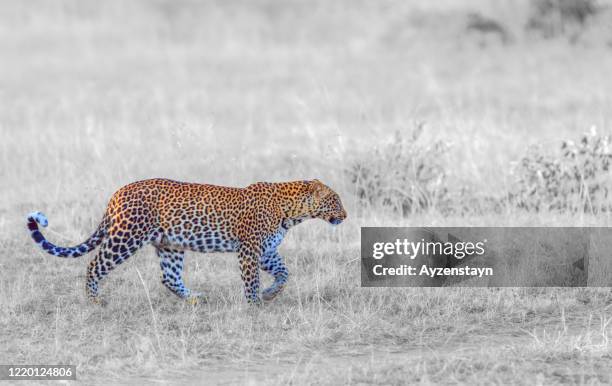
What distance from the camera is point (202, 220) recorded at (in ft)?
22.0

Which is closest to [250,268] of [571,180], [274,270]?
[274,270]

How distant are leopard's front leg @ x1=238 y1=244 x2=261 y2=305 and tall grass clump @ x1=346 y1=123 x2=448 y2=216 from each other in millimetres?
2964

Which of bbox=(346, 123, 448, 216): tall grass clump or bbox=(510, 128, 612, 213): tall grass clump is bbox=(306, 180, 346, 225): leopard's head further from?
bbox=(510, 128, 612, 213): tall grass clump

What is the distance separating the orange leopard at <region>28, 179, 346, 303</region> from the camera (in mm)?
6660

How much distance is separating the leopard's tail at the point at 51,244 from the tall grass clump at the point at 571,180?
4010mm

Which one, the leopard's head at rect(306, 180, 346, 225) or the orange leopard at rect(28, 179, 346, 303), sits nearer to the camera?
the orange leopard at rect(28, 179, 346, 303)

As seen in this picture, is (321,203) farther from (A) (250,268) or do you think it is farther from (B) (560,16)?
(B) (560,16)

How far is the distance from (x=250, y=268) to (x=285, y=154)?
4897mm

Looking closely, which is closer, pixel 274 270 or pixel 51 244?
pixel 51 244

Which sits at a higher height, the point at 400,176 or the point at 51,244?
the point at 400,176

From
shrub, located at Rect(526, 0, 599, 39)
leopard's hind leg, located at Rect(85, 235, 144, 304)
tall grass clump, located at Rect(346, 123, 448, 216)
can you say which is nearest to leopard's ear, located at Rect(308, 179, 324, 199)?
leopard's hind leg, located at Rect(85, 235, 144, 304)

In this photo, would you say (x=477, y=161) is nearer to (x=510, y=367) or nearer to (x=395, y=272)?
(x=395, y=272)

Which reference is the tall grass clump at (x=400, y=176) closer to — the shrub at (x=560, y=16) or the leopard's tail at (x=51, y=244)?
the leopard's tail at (x=51, y=244)

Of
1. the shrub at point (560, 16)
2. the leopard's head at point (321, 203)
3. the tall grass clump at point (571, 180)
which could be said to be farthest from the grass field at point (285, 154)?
the leopard's head at point (321, 203)
